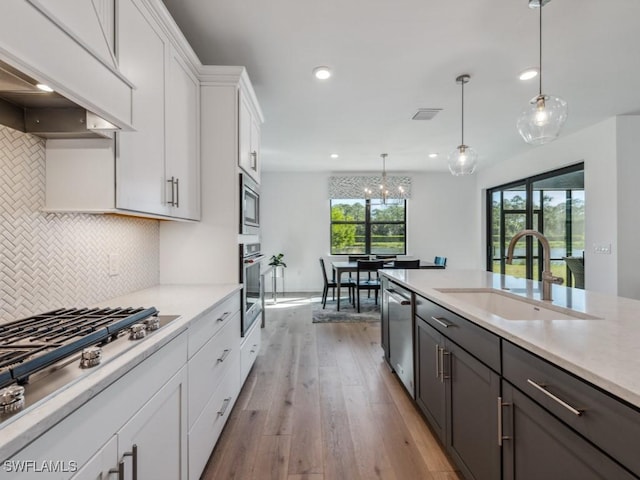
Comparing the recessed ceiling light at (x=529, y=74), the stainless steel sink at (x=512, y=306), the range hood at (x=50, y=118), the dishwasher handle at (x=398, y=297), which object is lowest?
the dishwasher handle at (x=398, y=297)

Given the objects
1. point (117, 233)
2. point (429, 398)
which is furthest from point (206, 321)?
point (429, 398)

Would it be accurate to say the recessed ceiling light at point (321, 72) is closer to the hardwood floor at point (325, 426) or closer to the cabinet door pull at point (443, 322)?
the cabinet door pull at point (443, 322)

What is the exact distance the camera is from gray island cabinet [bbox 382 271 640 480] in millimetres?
775

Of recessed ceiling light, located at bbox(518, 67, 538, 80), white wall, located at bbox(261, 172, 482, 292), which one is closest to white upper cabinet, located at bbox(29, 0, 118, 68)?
recessed ceiling light, located at bbox(518, 67, 538, 80)

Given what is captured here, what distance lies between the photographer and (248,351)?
8.63ft

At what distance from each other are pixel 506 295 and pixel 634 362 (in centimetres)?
112

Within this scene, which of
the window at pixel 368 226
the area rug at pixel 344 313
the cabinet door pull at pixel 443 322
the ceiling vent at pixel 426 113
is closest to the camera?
the cabinet door pull at pixel 443 322

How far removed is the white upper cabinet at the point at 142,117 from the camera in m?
1.42

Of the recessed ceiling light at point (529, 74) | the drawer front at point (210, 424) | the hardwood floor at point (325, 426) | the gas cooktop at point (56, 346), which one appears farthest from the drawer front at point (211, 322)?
the recessed ceiling light at point (529, 74)

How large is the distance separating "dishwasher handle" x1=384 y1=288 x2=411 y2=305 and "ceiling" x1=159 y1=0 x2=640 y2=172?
1891 millimetres

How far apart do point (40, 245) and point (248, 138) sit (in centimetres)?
170

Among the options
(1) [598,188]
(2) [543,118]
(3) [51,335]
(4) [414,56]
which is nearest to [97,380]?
(3) [51,335]

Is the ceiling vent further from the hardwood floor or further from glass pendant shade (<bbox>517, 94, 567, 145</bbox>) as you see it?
the hardwood floor

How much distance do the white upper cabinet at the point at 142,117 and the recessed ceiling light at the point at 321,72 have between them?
4.29 ft
